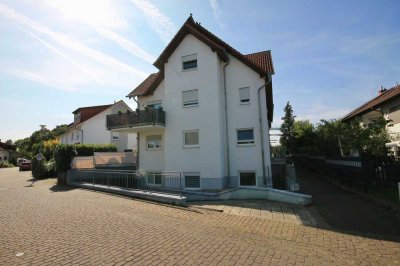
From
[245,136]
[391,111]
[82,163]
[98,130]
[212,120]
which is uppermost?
[98,130]

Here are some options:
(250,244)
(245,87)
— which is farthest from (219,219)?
(245,87)

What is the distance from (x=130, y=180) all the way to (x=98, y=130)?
23200 millimetres

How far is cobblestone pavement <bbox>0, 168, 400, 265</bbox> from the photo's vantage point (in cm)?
600

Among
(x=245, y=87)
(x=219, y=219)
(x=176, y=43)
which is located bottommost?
(x=219, y=219)

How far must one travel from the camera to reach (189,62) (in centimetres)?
Result: 1908

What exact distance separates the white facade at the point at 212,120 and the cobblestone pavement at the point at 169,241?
6805 mm

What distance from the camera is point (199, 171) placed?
17.6 m

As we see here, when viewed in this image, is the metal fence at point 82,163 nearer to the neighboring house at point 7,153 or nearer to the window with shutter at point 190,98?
the window with shutter at point 190,98

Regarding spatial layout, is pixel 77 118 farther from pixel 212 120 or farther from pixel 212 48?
pixel 212 120

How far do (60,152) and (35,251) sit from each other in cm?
1695

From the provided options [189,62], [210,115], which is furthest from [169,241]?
[189,62]

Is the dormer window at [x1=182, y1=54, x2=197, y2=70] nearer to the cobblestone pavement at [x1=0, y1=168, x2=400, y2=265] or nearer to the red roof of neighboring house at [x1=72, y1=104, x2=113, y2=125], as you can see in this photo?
the cobblestone pavement at [x1=0, y1=168, x2=400, y2=265]

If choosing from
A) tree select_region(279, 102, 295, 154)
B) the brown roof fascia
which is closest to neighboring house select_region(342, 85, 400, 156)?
the brown roof fascia

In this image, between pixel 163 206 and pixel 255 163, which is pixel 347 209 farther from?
pixel 163 206
